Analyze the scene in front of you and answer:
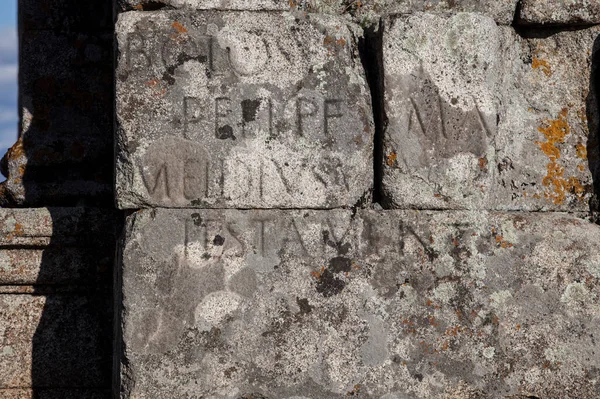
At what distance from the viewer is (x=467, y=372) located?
3.21 metres

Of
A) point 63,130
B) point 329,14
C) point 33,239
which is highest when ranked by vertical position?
point 329,14

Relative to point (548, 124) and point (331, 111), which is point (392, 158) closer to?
point (331, 111)

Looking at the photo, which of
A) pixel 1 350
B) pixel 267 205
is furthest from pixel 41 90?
pixel 267 205

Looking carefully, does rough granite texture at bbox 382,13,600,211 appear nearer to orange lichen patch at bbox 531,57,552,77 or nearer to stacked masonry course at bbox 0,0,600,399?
stacked masonry course at bbox 0,0,600,399

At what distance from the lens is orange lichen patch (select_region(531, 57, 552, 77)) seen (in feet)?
11.7

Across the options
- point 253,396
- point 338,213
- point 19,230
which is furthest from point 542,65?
point 19,230

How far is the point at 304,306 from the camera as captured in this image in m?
3.16

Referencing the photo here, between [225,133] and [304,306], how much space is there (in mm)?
620

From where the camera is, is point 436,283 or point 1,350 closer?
point 436,283

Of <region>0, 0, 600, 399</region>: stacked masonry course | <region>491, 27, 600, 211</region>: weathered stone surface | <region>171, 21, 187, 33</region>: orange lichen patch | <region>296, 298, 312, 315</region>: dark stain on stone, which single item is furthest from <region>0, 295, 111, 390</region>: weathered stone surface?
<region>491, 27, 600, 211</region>: weathered stone surface

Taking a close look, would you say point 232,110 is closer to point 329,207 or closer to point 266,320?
point 329,207

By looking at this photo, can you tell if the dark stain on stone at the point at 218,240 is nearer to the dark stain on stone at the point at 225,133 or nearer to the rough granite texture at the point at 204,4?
the dark stain on stone at the point at 225,133

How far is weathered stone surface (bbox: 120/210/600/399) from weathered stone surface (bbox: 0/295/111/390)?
73 centimetres

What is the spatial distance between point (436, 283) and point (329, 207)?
44 centimetres
